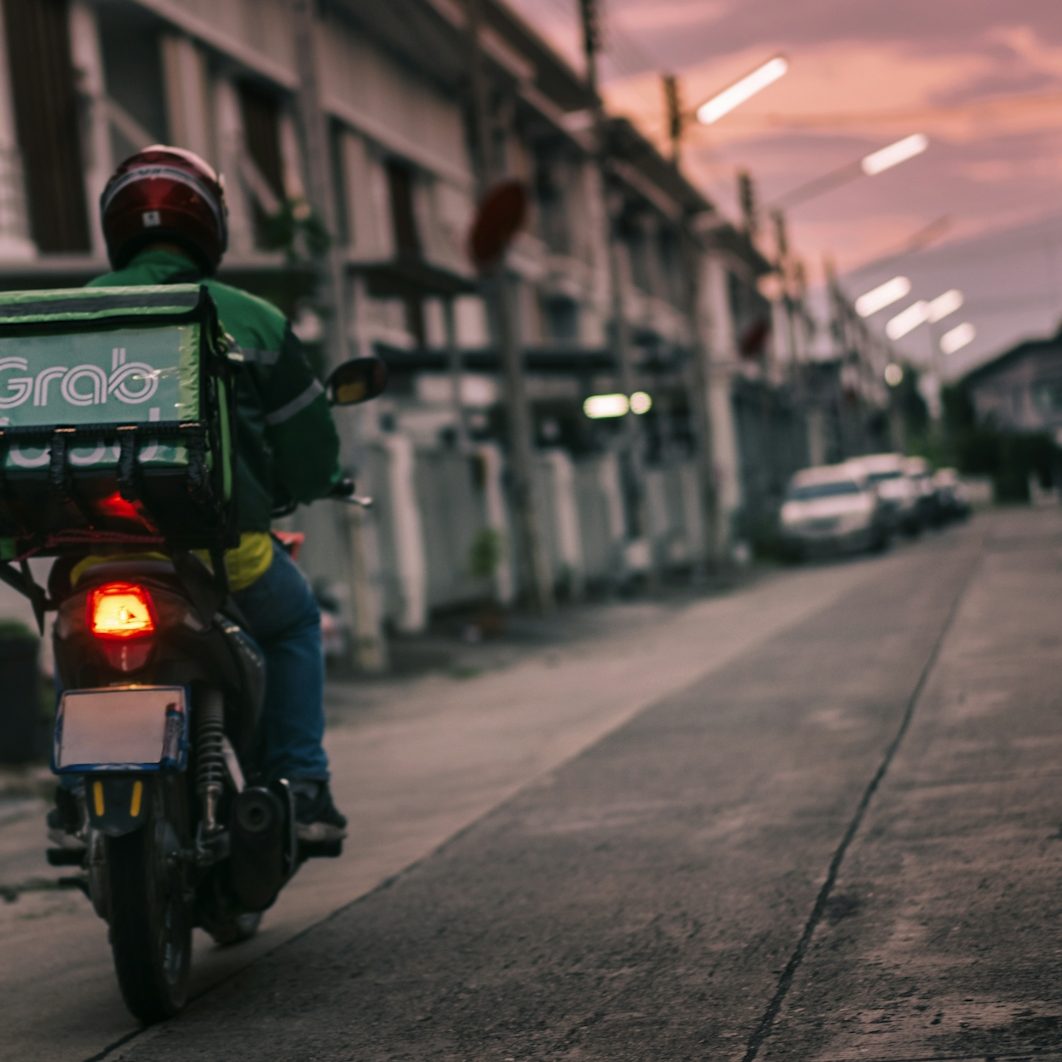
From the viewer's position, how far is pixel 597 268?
50.8m

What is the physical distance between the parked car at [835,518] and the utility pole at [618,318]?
8.93 meters

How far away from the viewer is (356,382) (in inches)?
229

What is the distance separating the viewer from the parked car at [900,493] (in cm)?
4872

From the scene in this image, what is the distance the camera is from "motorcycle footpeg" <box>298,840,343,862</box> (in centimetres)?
548

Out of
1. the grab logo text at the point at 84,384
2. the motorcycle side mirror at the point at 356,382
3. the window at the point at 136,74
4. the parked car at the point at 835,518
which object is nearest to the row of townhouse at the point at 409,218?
the window at the point at 136,74

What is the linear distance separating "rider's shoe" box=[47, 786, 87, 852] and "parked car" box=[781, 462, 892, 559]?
36.9 metres

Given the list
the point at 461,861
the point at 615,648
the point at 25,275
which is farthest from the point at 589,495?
the point at 461,861

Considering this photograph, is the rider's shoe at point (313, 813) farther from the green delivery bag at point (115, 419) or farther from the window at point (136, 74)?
the window at point (136, 74)

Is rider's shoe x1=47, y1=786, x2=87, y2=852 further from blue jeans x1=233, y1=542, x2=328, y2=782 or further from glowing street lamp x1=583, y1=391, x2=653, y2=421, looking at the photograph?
glowing street lamp x1=583, y1=391, x2=653, y2=421

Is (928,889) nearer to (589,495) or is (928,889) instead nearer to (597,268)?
(589,495)

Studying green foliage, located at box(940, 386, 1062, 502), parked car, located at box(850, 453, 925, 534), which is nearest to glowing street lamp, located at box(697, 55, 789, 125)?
parked car, located at box(850, 453, 925, 534)

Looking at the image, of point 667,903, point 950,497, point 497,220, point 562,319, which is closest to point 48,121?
point 497,220

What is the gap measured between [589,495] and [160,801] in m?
28.5

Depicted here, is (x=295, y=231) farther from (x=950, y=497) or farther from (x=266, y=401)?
(x=950, y=497)
